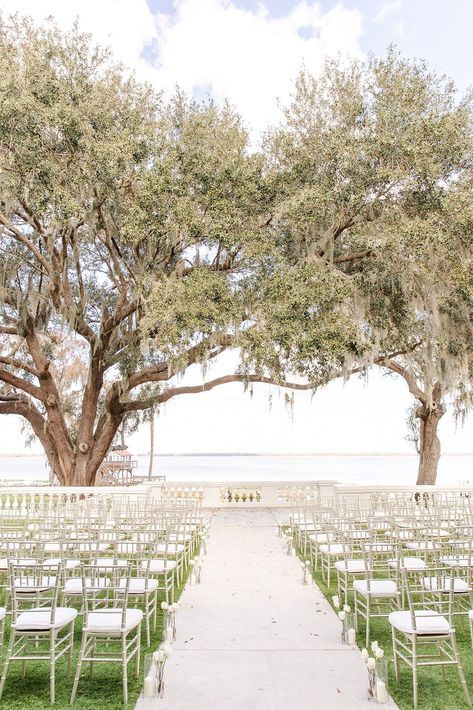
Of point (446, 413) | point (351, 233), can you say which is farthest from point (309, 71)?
point (446, 413)

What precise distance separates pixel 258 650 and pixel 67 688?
1.42 m

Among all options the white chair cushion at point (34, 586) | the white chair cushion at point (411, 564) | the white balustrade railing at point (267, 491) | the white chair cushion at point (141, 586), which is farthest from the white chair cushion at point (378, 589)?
the white balustrade railing at point (267, 491)

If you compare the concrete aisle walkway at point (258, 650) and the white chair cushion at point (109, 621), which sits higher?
the white chair cushion at point (109, 621)

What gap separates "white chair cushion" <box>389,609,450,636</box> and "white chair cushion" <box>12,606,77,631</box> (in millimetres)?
2250

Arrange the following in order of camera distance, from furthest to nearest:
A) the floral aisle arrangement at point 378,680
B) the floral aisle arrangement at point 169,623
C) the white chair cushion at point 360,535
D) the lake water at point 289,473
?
the lake water at point 289,473 < the white chair cushion at point 360,535 < the floral aisle arrangement at point 169,623 < the floral aisle arrangement at point 378,680

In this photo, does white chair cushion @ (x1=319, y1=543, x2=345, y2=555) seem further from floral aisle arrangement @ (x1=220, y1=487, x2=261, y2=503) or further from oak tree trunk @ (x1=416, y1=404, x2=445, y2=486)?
oak tree trunk @ (x1=416, y1=404, x2=445, y2=486)

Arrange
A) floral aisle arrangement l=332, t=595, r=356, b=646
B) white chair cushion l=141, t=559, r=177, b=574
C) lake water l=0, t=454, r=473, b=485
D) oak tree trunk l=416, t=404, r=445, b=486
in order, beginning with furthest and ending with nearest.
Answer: lake water l=0, t=454, r=473, b=485 → oak tree trunk l=416, t=404, r=445, b=486 → white chair cushion l=141, t=559, r=177, b=574 → floral aisle arrangement l=332, t=595, r=356, b=646

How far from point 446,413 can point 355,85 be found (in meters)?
9.32

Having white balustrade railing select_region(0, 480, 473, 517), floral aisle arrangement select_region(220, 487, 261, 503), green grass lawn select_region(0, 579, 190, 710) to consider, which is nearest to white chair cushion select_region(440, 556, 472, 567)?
green grass lawn select_region(0, 579, 190, 710)

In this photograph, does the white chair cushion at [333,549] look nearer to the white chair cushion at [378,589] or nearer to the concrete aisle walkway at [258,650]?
the concrete aisle walkway at [258,650]

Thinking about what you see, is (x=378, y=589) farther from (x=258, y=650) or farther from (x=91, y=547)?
(x=91, y=547)

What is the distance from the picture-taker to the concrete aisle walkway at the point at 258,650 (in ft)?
11.8

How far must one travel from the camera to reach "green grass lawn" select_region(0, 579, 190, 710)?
358 centimetres

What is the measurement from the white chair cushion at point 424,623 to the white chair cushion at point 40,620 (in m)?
2.25
